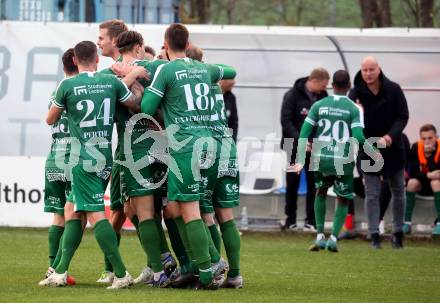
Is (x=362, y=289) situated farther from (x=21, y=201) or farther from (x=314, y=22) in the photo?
(x=314, y=22)

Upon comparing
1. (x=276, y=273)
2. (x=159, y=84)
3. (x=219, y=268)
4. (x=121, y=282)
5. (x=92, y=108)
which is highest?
(x=159, y=84)

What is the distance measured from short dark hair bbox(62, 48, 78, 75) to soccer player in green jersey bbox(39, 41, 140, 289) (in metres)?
0.69

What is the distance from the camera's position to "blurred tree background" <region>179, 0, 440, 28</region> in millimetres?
34500

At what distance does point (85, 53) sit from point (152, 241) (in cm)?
173

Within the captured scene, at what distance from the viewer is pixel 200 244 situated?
34.7ft

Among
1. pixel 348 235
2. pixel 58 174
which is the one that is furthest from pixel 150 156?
pixel 348 235

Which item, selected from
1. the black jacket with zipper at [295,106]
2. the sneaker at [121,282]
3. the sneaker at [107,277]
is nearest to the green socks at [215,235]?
the sneaker at [107,277]

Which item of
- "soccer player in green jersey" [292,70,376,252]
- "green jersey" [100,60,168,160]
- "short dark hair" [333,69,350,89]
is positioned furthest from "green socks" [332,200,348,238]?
"green jersey" [100,60,168,160]

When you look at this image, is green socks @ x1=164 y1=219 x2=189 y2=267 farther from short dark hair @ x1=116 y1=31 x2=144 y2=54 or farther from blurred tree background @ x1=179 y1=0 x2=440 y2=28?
blurred tree background @ x1=179 y1=0 x2=440 y2=28

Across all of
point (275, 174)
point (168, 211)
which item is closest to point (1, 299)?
point (168, 211)

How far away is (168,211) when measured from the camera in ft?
36.5

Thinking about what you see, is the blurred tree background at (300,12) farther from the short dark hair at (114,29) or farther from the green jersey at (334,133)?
the short dark hair at (114,29)

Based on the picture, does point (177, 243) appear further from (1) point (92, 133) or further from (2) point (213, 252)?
(1) point (92, 133)

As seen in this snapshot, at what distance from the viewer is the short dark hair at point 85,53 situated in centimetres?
1075
